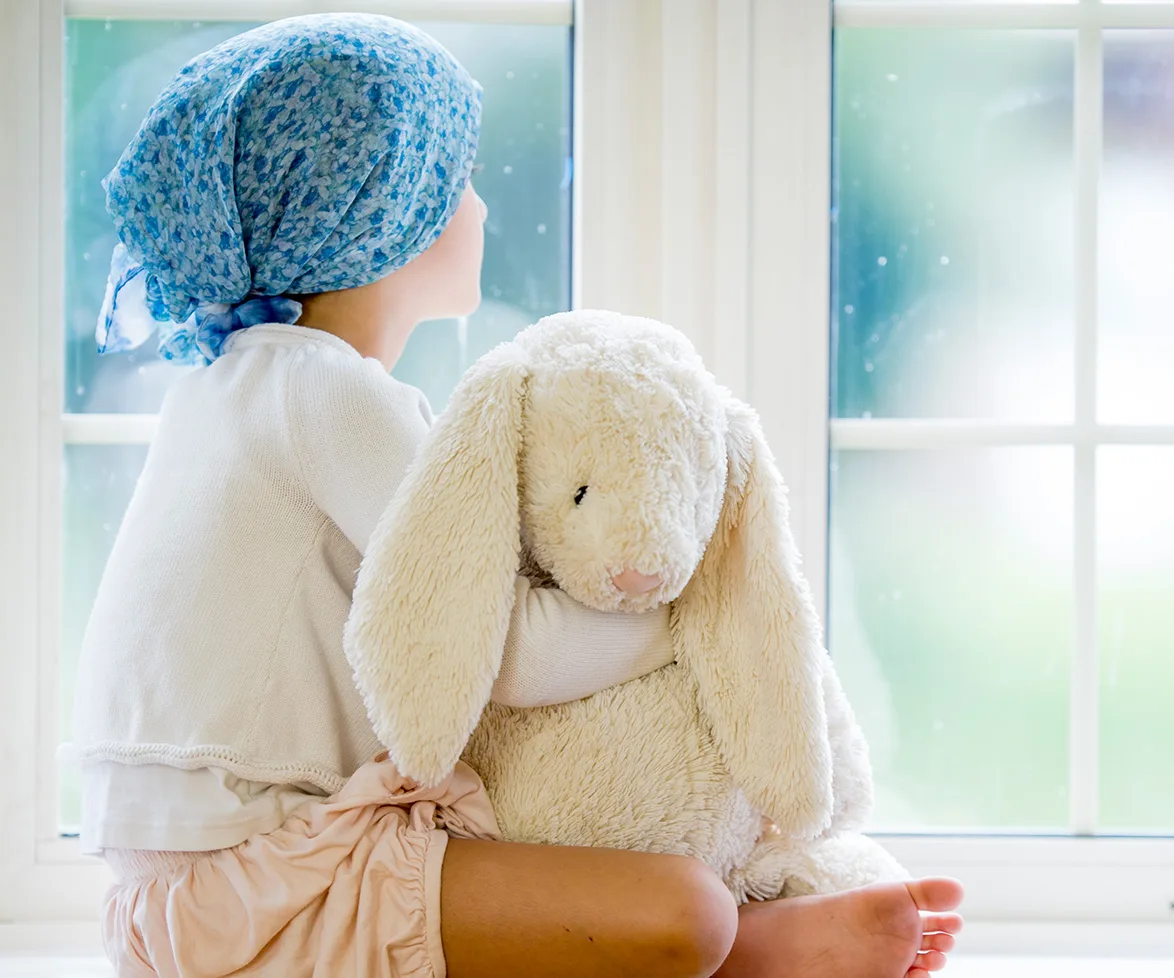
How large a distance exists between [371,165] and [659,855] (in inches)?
24.8

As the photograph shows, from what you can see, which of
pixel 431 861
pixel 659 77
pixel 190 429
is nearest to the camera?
pixel 431 861

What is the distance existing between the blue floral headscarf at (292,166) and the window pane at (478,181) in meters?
0.34

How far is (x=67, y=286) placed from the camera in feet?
4.48

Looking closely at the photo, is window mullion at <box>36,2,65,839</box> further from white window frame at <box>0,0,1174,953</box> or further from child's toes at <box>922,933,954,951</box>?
child's toes at <box>922,933,954,951</box>

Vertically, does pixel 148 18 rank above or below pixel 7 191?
above

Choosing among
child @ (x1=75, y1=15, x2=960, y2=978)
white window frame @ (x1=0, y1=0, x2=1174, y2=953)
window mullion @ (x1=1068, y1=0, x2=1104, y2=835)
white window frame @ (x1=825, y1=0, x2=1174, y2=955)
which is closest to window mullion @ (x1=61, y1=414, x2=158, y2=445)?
white window frame @ (x1=0, y1=0, x2=1174, y2=953)

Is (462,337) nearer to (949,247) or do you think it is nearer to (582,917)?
(949,247)

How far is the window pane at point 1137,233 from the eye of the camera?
1.38 metres

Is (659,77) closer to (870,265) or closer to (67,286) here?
(870,265)

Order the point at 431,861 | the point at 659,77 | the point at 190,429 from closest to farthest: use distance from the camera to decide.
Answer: the point at 431,861
the point at 190,429
the point at 659,77

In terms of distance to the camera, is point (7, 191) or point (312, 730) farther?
point (7, 191)

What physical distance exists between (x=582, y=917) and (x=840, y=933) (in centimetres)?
25

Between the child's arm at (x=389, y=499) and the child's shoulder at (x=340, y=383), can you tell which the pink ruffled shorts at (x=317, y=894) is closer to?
the child's arm at (x=389, y=499)

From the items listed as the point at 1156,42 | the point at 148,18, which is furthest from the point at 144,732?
the point at 1156,42
